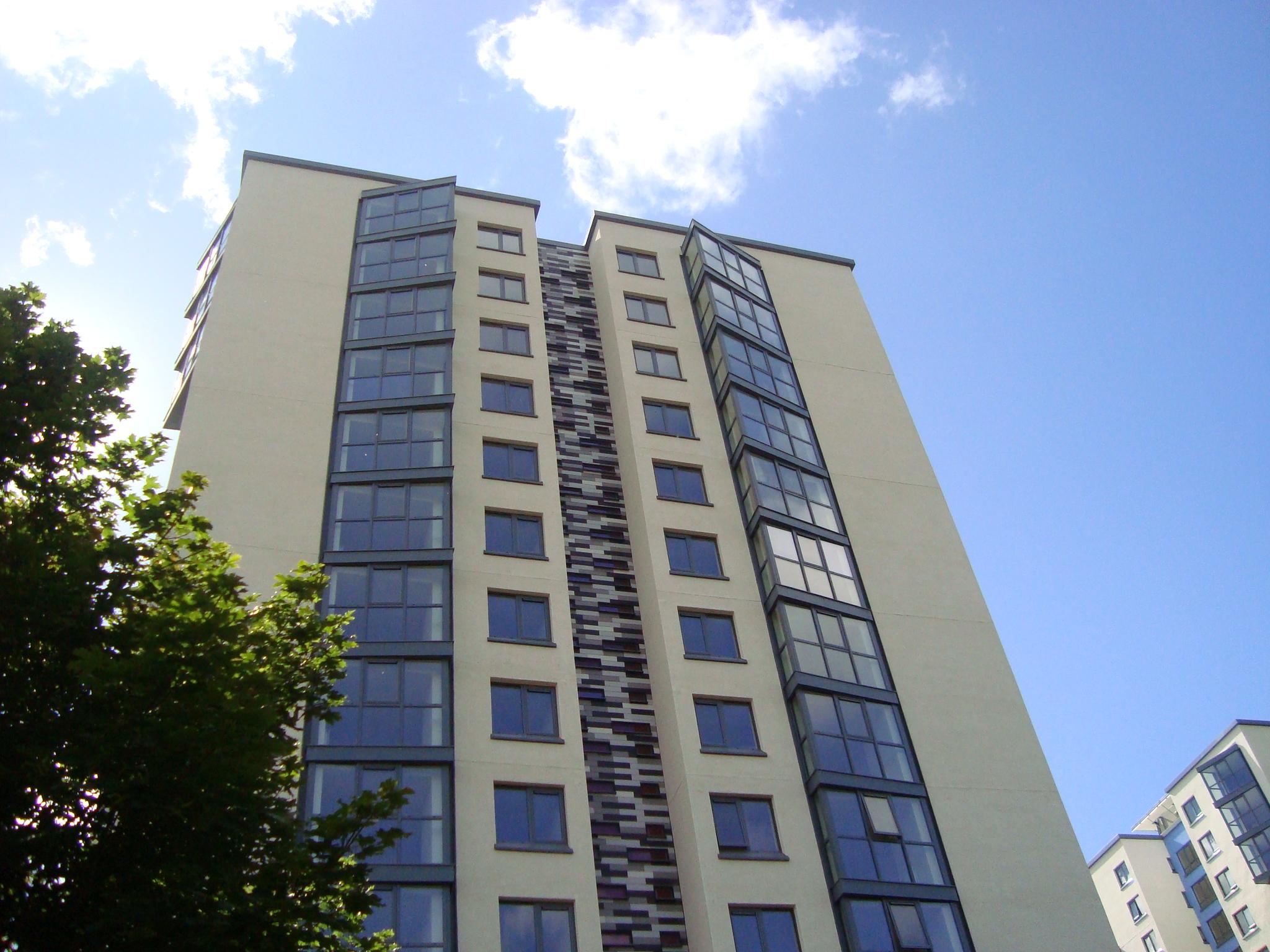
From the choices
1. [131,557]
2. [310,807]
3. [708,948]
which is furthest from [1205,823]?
[131,557]

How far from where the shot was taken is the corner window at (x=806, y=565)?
31.8 metres

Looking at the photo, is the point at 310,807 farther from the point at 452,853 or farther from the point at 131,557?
the point at 131,557

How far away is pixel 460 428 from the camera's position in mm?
33281

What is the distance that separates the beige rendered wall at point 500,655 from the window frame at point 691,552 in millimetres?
3020

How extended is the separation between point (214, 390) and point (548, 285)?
42.6 ft

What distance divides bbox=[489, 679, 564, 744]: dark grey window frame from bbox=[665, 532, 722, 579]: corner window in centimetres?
522

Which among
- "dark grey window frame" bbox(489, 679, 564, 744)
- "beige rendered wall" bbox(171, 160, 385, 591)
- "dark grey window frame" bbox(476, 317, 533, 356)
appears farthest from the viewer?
"dark grey window frame" bbox(476, 317, 533, 356)

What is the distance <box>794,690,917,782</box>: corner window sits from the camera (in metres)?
28.2

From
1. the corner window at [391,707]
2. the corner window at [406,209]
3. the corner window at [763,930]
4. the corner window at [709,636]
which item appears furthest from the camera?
the corner window at [406,209]

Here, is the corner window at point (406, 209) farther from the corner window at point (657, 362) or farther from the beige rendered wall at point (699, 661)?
the corner window at point (657, 362)

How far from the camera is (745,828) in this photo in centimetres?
2652

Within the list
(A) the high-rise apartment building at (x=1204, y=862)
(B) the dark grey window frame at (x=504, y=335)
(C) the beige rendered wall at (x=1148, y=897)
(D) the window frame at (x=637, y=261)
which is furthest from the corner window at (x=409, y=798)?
(C) the beige rendered wall at (x=1148, y=897)

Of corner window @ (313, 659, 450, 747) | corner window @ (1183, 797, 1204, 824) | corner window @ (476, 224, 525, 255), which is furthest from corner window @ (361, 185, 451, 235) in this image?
corner window @ (1183, 797, 1204, 824)

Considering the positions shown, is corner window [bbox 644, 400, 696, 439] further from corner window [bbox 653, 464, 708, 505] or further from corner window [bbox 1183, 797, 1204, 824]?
corner window [bbox 1183, 797, 1204, 824]
